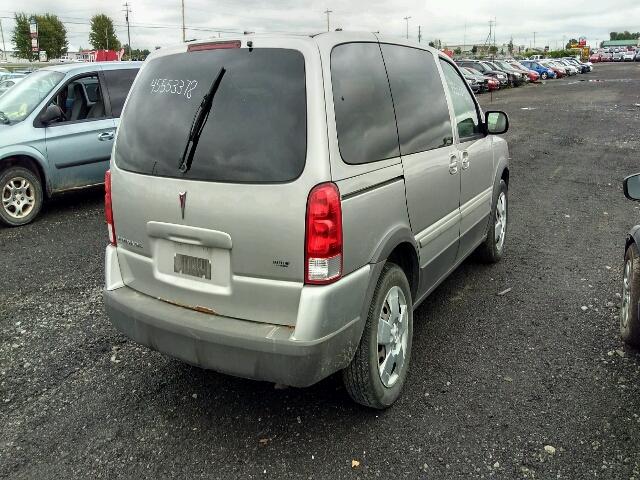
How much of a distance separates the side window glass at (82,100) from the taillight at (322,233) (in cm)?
616

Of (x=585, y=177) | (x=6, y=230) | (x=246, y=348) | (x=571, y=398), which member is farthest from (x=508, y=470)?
(x=585, y=177)

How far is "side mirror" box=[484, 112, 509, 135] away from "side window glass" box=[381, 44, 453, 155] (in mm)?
1007

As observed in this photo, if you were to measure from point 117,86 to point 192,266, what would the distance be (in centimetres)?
611

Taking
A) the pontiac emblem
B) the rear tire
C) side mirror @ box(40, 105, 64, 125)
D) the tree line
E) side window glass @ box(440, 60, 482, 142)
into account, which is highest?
the tree line

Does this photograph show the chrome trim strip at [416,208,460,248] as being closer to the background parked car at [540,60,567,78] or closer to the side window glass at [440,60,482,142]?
the side window glass at [440,60,482,142]

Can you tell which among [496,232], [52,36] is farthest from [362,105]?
[52,36]

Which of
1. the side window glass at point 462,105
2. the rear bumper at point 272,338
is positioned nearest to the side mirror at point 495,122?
the side window glass at point 462,105

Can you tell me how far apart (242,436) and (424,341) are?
1577mm

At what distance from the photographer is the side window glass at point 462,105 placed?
169 inches

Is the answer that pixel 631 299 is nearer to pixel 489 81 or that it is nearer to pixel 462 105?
pixel 462 105

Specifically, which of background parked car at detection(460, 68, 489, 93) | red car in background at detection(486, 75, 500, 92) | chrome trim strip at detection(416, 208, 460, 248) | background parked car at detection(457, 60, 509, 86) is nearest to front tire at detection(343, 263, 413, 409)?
chrome trim strip at detection(416, 208, 460, 248)

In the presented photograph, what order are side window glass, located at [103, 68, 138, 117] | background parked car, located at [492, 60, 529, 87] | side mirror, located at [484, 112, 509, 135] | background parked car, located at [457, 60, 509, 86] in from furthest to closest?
background parked car, located at [492, 60, 529, 87] → background parked car, located at [457, 60, 509, 86] → side window glass, located at [103, 68, 138, 117] → side mirror, located at [484, 112, 509, 135]

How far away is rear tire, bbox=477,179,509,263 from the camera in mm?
5266

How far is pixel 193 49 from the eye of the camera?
3.11 m
